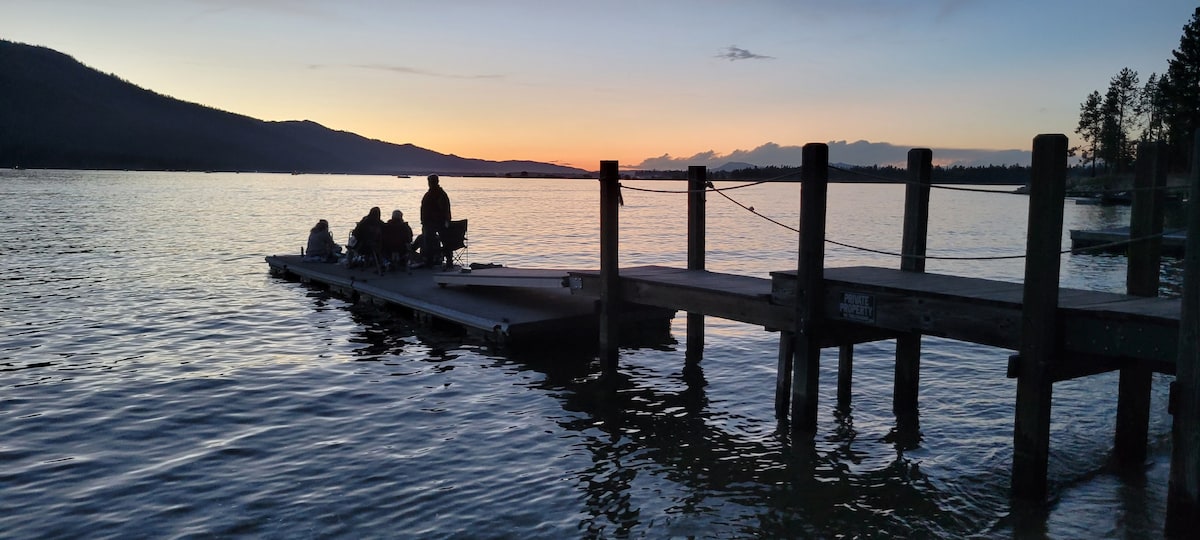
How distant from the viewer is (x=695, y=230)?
1351 cm

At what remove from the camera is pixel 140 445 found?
9352mm

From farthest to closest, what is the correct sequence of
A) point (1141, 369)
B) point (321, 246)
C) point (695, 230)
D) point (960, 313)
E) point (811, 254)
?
point (321, 246), point (695, 230), point (811, 254), point (1141, 369), point (960, 313)

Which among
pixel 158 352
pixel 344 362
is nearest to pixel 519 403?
pixel 344 362

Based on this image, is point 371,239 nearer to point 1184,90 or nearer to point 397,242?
point 397,242

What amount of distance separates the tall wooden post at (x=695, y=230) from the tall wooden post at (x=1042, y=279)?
6016 mm

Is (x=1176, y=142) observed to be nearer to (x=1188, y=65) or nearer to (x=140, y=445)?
(x=1188, y=65)

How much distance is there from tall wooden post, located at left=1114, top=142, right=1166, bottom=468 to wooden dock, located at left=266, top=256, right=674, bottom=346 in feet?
21.3

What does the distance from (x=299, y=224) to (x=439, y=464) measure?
167ft

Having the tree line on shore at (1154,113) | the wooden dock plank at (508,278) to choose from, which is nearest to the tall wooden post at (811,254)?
the wooden dock plank at (508,278)

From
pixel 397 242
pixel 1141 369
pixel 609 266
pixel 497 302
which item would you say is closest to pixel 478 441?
pixel 609 266

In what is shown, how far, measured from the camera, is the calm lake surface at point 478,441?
7496mm

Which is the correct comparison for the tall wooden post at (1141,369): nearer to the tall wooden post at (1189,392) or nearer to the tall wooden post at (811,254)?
the tall wooden post at (1189,392)

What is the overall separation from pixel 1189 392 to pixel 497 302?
1170 centimetres

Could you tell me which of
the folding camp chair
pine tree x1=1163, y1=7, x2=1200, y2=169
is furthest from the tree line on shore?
the folding camp chair
